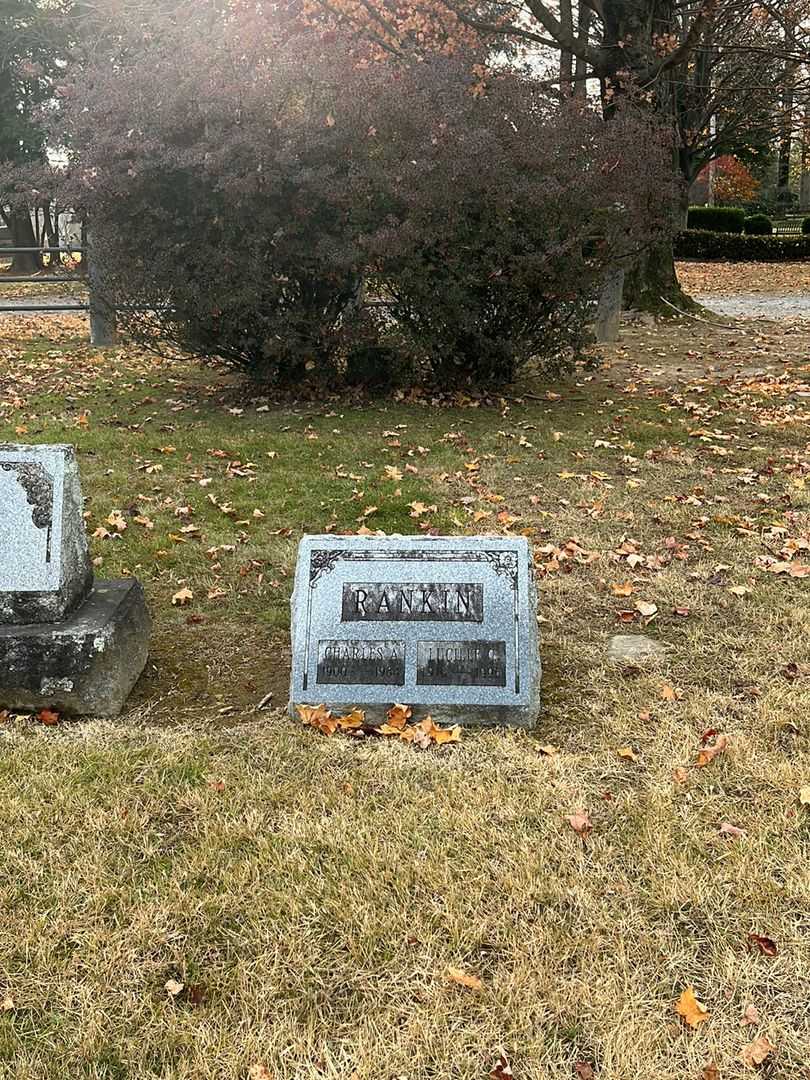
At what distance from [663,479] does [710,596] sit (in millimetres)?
2080

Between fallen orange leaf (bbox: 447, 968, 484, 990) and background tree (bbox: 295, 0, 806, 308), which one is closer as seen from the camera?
fallen orange leaf (bbox: 447, 968, 484, 990)

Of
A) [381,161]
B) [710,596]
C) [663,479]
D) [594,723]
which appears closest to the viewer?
[594,723]

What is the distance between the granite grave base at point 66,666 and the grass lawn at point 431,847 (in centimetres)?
10

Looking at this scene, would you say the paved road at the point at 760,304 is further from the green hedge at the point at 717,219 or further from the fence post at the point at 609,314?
the green hedge at the point at 717,219

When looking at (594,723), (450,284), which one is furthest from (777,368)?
(594,723)

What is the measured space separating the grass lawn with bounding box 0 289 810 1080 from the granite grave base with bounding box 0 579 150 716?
101 mm

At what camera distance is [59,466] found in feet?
11.5

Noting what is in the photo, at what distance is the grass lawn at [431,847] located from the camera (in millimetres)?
2082

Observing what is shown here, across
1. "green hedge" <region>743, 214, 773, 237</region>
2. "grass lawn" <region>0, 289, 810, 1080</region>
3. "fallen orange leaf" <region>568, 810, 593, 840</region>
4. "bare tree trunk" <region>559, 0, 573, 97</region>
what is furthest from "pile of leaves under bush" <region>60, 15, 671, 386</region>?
"green hedge" <region>743, 214, 773, 237</region>

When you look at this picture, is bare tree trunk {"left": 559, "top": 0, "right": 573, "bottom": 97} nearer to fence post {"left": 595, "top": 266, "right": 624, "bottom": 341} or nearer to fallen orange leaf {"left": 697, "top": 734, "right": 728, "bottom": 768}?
fence post {"left": 595, "top": 266, "right": 624, "bottom": 341}

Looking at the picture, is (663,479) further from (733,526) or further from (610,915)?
(610,915)

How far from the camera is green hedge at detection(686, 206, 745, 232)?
34.5 metres

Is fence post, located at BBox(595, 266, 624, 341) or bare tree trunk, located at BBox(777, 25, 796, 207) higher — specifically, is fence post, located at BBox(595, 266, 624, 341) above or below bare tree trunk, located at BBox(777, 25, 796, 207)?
below

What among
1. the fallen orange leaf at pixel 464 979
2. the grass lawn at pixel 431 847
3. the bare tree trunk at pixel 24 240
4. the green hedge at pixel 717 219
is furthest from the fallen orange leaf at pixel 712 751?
the green hedge at pixel 717 219
